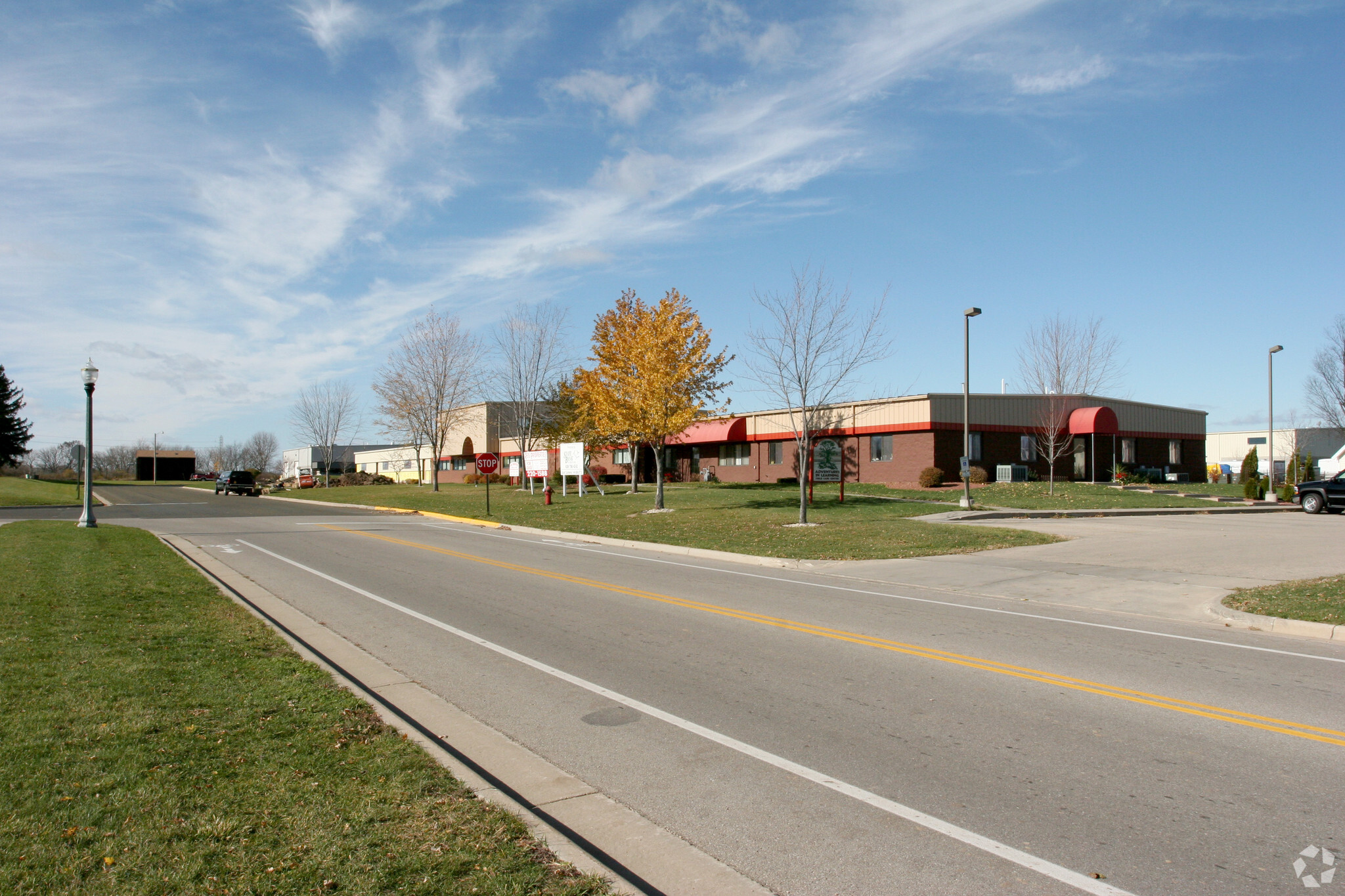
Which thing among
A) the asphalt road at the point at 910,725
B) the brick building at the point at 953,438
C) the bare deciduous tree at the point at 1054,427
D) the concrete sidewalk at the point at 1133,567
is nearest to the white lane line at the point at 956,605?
the asphalt road at the point at 910,725

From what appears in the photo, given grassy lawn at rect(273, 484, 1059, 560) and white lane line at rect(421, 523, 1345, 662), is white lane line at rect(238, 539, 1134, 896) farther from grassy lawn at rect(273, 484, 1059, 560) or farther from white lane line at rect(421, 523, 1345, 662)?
grassy lawn at rect(273, 484, 1059, 560)

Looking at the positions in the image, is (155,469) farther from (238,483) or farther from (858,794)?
(858,794)

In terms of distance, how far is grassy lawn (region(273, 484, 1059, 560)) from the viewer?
Result: 18.6m

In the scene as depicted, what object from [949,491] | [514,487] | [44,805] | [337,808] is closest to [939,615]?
[337,808]

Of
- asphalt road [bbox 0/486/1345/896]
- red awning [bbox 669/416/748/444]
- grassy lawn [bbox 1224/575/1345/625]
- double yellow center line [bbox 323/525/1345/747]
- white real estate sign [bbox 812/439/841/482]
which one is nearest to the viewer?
asphalt road [bbox 0/486/1345/896]

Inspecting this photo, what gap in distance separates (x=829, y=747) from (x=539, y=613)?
18.8 feet

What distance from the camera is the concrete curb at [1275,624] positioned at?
30.2 feet

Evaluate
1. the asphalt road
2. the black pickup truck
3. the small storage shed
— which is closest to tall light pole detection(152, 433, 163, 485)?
the small storage shed

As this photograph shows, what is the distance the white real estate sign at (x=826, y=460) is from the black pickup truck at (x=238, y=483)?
38790 mm

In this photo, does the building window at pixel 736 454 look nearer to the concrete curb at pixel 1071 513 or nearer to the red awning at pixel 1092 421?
the red awning at pixel 1092 421

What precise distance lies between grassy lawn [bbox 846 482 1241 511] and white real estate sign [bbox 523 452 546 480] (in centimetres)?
1463

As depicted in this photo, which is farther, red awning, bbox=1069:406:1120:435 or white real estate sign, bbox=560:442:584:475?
white real estate sign, bbox=560:442:584:475

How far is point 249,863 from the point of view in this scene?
3.59 m

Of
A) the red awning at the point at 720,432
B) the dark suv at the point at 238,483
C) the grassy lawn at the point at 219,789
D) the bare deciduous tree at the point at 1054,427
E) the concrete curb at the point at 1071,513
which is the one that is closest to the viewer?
the grassy lawn at the point at 219,789
